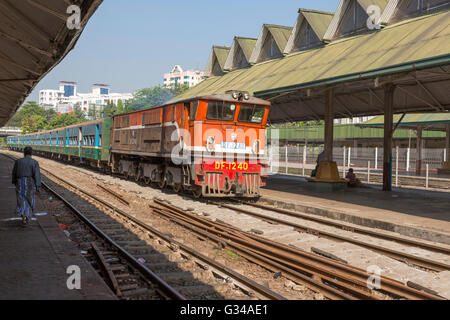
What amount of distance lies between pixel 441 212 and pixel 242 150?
6.82 meters

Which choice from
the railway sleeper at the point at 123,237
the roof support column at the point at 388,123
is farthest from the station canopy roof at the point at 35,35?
the roof support column at the point at 388,123

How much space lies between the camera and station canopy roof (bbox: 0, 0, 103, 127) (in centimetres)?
719

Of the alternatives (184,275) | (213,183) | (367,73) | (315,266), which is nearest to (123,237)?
(184,275)

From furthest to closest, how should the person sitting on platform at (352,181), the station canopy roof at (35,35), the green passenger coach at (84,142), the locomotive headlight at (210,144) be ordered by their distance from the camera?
the green passenger coach at (84,142)
the person sitting on platform at (352,181)
the locomotive headlight at (210,144)
the station canopy roof at (35,35)

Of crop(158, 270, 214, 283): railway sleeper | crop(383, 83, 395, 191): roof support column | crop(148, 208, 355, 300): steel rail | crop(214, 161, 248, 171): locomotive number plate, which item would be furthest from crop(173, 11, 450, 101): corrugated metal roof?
crop(158, 270, 214, 283): railway sleeper

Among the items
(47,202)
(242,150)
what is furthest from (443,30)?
(47,202)

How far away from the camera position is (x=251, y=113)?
16.0m

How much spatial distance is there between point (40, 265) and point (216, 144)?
8.89 m

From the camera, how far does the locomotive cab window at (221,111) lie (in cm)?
1509

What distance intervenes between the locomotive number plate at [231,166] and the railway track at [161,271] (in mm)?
4728

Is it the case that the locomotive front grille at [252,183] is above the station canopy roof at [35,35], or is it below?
below

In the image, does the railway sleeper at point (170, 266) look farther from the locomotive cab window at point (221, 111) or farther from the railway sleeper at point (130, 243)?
the locomotive cab window at point (221, 111)

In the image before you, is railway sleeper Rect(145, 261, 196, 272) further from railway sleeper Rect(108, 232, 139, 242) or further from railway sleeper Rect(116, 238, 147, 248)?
railway sleeper Rect(108, 232, 139, 242)
